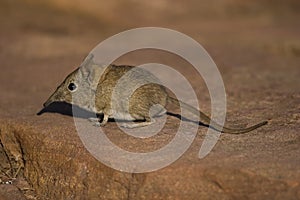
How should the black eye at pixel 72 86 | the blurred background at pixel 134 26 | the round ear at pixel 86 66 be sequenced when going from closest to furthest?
the round ear at pixel 86 66, the black eye at pixel 72 86, the blurred background at pixel 134 26

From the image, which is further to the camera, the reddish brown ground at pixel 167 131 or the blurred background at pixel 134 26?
the blurred background at pixel 134 26

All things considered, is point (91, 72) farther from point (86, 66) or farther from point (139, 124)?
point (139, 124)

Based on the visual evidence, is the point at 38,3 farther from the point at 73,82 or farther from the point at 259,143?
the point at 259,143

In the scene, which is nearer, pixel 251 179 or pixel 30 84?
pixel 251 179

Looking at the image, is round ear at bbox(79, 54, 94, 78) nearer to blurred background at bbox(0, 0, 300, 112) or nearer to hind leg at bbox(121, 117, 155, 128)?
hind leg at bbox(121, 117, 155, 128)

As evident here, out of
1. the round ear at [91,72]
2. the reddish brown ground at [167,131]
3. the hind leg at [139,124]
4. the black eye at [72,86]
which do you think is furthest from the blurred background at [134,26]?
the hind leg at [139,124]

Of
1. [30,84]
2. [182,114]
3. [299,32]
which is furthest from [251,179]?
[299,32]

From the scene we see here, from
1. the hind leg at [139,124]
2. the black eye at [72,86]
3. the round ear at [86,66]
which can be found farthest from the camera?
the black eye at [72,86]

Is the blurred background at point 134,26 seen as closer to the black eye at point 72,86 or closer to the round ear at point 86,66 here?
the black eye at point 72,86

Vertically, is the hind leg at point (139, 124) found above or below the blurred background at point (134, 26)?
below
